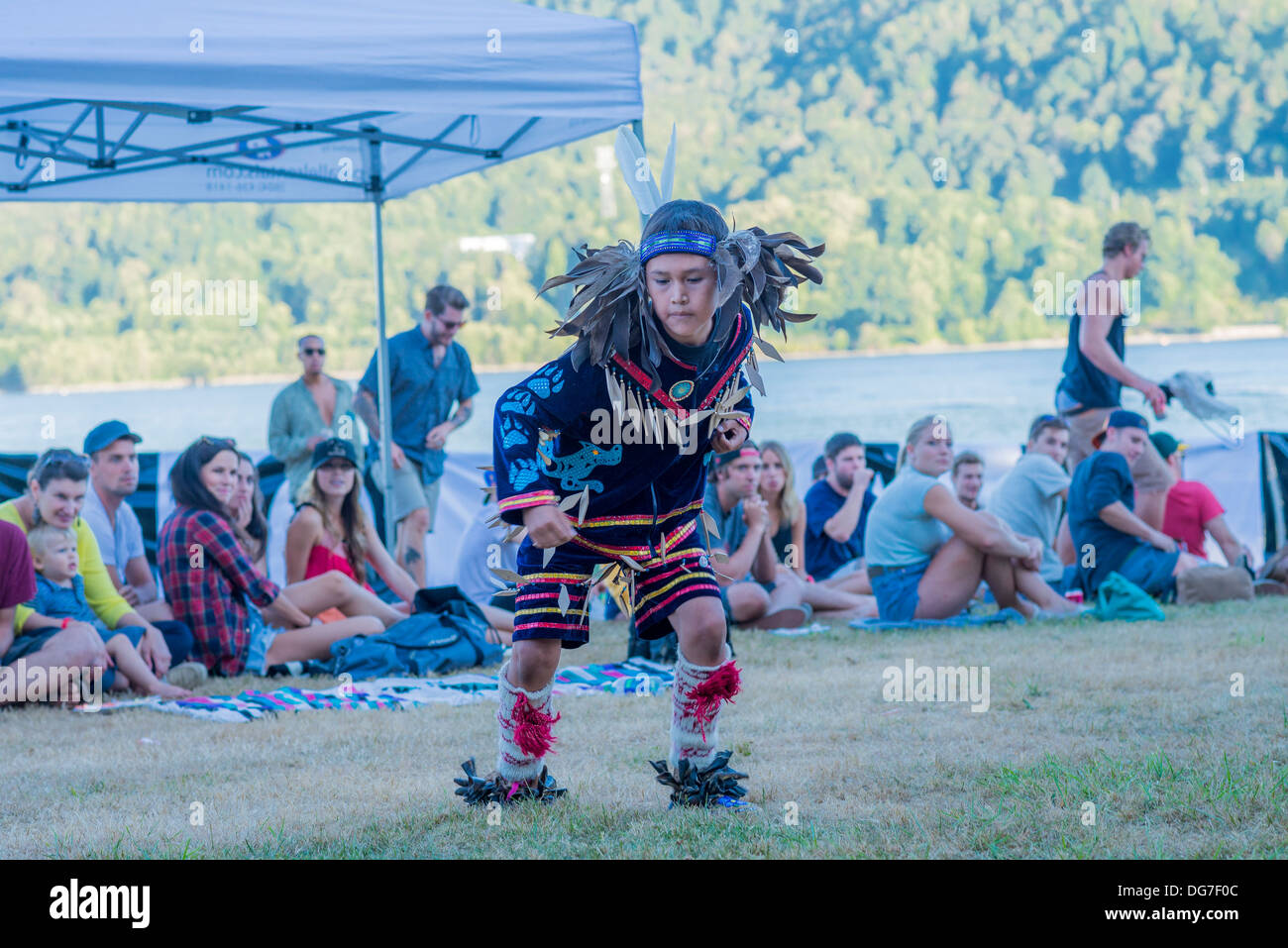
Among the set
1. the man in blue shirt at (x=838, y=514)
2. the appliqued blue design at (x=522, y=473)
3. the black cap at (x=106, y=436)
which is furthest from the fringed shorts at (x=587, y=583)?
the man in blue shirt at (x=838, y=514)

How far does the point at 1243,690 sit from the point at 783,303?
102 inches

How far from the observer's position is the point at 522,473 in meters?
3.28

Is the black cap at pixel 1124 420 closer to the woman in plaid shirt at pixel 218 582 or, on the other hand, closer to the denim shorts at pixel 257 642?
the woman in plaid shirt at pixel 218 582

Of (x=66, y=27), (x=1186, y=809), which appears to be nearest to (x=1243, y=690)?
(x=1186, y=809)

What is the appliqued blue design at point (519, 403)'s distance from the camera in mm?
3305

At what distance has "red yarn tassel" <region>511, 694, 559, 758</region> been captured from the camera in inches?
139

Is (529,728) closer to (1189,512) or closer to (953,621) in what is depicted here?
(953,621)

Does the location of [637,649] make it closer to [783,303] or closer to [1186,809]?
[783,303]

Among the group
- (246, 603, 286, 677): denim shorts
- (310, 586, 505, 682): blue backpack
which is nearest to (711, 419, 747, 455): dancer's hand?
(310, 586, 505, 682): blue backpack

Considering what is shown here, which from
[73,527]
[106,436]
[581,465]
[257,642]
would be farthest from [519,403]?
[106,436]

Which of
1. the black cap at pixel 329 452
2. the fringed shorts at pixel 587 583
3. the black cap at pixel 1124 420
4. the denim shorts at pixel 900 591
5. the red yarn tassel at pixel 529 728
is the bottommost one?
the denim shorts at pixel 900 591

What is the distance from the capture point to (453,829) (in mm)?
3314

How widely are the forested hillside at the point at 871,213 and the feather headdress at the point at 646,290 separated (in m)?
44.4

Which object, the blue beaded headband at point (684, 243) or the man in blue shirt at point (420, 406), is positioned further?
the man in blue shirt at point (420, 406)
